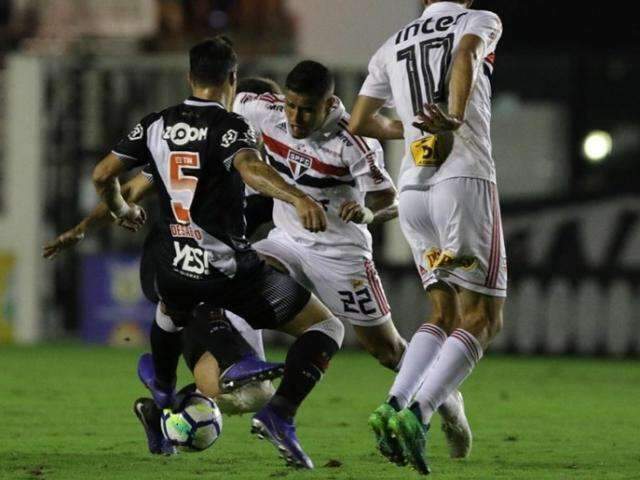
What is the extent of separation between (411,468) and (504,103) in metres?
12.4

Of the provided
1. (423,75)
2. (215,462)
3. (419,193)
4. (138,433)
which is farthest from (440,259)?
(138,433)

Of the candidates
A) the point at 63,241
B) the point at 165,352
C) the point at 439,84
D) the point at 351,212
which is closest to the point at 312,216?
the point at 351,212

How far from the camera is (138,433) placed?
8.80 metres

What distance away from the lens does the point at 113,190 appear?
24.4 feet

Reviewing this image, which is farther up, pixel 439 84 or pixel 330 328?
pixel 439 84

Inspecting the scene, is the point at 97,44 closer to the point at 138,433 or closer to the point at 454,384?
the point at 138,433

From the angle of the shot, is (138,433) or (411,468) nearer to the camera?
(411,468)

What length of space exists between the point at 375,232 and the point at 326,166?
323 inches

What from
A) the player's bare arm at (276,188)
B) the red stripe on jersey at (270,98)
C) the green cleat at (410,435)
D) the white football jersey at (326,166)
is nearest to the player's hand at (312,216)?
the player's bare arm at (276,188)

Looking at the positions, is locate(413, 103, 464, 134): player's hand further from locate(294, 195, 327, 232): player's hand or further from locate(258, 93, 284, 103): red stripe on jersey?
locate(258, 93, 284, 103): red stripe on jersey

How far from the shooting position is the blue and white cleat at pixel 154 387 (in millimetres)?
7789

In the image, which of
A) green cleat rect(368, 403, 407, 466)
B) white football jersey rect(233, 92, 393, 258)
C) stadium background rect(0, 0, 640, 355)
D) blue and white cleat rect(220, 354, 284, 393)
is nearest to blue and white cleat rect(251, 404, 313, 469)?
blue and white cleat rect(220, 354, 284, 393)

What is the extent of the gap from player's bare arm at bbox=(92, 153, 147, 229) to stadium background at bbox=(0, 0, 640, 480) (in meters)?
1.68

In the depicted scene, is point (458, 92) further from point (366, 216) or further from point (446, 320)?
point (446, 320)
